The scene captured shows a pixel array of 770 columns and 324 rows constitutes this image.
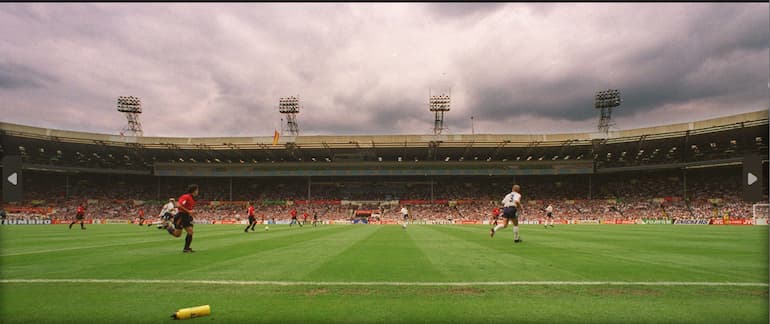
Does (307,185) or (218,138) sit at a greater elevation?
(218,138)

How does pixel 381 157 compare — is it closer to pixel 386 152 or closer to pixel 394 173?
pixel 386 152

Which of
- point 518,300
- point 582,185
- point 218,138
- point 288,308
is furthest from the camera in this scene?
point 582,185

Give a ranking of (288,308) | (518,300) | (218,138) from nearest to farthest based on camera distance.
A: (288,308) → (518,300) → (218,138)

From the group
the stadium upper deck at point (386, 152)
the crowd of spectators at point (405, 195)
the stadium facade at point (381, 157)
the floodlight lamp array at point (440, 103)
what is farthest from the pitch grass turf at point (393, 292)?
the floodlight lamp array at point (440, 103)

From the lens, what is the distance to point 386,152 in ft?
194

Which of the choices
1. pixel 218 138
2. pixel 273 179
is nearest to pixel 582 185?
pixel 273 179

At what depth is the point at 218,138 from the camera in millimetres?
57406

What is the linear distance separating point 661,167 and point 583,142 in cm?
1245

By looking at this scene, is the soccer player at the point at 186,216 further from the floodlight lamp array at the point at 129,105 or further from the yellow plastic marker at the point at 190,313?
the floodlight lamp array at the point at 129,105

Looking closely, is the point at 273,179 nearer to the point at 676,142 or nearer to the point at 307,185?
the point at 307,185

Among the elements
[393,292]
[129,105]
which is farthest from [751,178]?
[129,105]

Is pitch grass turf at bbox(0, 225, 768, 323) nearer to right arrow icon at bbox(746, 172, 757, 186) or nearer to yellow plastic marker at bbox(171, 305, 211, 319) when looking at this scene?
yellow plastic marker at bbox(171, 305, 211, 319)

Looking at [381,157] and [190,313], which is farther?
[381,157]

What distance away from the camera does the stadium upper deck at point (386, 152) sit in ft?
160
